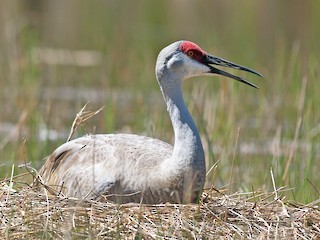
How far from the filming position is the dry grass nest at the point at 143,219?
5.15m

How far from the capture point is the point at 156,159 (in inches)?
241

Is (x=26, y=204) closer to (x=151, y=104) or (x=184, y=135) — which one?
(x=184, y=135)

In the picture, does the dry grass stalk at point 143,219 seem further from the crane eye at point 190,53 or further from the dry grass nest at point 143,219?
the crane eye at point 190,53

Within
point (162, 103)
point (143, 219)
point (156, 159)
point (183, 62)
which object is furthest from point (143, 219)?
point (162, 103)

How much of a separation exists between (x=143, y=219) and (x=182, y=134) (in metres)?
0.83

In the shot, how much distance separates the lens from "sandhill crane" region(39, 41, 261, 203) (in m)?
5.88

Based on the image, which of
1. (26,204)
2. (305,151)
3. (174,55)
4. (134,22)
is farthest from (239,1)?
(26,204)

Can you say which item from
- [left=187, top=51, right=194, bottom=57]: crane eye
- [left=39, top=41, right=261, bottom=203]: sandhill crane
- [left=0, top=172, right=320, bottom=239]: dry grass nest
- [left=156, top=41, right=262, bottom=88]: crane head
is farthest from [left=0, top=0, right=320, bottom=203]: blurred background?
[left=187, top=51, right=194, bottom=57]: crane eye

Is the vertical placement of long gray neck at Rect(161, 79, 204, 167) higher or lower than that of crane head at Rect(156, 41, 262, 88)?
lower

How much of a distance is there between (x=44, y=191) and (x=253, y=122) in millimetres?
4295

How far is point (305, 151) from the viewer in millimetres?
7848

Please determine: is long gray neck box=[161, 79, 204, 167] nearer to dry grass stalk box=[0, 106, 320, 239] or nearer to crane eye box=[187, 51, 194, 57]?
crane eye box=[187, 51, 194, 57]

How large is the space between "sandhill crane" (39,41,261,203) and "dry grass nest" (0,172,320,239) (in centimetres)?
27

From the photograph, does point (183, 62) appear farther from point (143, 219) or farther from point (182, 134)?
point (143, 219)
